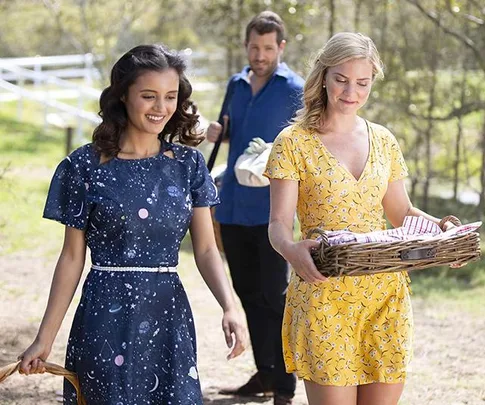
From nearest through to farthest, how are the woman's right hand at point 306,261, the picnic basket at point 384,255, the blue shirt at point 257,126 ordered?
1. the picnic basket at point 384,255
2. the woman's right hand at point 306,261
3. the blue shirt at point 257,126

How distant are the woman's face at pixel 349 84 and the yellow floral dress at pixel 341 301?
6.4 inches

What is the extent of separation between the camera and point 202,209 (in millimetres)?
3773

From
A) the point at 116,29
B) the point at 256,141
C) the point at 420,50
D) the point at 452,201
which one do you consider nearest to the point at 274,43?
the point at 256,141

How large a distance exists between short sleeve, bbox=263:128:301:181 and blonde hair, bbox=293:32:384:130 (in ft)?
0.37

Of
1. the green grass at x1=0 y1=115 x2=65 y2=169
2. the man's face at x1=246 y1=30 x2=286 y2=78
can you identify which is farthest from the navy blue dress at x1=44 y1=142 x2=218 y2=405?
the green grass at x1=0 y1=115 x2=65 y2=169

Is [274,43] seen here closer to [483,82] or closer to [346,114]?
[346,114]

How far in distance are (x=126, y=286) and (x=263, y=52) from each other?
2.56 metres

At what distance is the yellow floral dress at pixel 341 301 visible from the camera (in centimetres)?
385

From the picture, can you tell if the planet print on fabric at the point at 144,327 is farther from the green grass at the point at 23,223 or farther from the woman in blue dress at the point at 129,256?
the green grass at the point at 23,223

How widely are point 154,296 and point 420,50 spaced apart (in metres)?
9.63

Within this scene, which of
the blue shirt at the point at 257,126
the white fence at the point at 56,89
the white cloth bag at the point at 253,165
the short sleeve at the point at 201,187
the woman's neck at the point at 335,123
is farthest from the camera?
the white fence at the point at 56,89

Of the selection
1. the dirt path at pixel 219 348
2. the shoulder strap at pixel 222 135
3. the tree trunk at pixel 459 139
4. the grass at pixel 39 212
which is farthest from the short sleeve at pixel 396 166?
the tree trunk at pixel 459 139

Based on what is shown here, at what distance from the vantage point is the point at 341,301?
3.86m

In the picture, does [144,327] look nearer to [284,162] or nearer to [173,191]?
[173,191]
